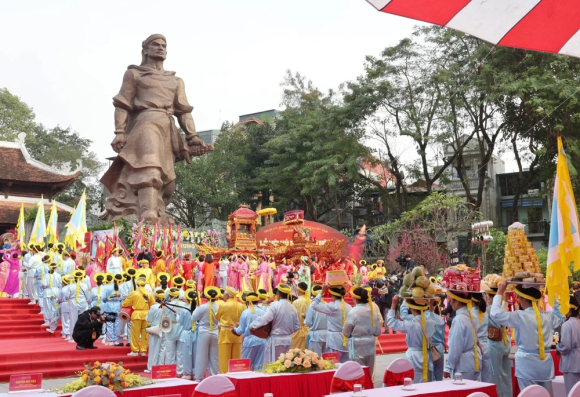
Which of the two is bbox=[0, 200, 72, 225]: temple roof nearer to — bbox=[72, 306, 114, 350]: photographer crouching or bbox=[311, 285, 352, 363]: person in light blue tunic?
bbox=[72, 306, 114, 350]: photographer crouching

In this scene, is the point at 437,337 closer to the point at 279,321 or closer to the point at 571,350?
the point at 571,350

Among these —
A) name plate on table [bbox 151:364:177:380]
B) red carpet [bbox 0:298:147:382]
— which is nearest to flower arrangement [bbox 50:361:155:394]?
name plate on table [bbox 151:364:177:380]

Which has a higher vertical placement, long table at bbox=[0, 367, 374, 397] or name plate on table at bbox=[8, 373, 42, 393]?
name plate on table at bbox=[8, 373, 42, 393]

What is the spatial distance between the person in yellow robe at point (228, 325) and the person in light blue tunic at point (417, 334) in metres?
3.50

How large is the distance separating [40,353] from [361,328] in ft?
19.7

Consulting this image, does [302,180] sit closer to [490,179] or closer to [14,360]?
[490,179]

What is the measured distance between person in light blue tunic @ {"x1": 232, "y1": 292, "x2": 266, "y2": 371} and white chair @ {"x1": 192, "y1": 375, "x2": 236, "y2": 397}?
4.44 m

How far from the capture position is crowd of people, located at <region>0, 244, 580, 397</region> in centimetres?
642

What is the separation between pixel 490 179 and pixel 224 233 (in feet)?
48.5

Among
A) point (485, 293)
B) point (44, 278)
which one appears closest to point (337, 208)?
point (44, 278)

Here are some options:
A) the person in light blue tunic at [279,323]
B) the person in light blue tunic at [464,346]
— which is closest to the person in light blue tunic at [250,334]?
the person in light blue tunic at [279,323]

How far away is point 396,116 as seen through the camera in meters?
29.8

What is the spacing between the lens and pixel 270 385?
241 inches

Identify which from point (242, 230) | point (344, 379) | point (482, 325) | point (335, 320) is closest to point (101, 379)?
point (344, 379)
